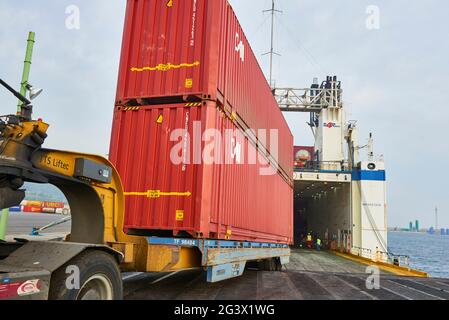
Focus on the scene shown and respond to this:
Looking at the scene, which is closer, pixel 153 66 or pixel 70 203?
pixel 70 203

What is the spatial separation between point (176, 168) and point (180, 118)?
962 mm

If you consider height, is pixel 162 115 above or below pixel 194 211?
above

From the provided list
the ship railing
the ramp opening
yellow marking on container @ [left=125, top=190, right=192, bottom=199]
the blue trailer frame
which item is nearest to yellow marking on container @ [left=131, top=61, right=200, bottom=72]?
yellow marking on container @ [left=125, top=190, right=192, bottom=199]

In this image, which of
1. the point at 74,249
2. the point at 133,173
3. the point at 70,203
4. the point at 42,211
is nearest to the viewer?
the point at 74,249

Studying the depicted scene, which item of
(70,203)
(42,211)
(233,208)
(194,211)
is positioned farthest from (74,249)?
(42,211)

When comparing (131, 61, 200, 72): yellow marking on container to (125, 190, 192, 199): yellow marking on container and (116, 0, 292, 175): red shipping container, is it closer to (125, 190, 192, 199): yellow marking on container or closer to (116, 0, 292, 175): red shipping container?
(116, 0, 292, 175): red shipping container

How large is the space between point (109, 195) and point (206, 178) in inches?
75.9

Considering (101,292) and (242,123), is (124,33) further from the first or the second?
(101,292)

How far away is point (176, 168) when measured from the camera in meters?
6.76

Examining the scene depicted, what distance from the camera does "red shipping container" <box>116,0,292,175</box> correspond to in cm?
698

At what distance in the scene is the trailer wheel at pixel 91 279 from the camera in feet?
12.5

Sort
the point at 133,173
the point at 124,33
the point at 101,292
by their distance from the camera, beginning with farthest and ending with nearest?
the point at 124,33 < the point at 133,173 < the point at 101,292
